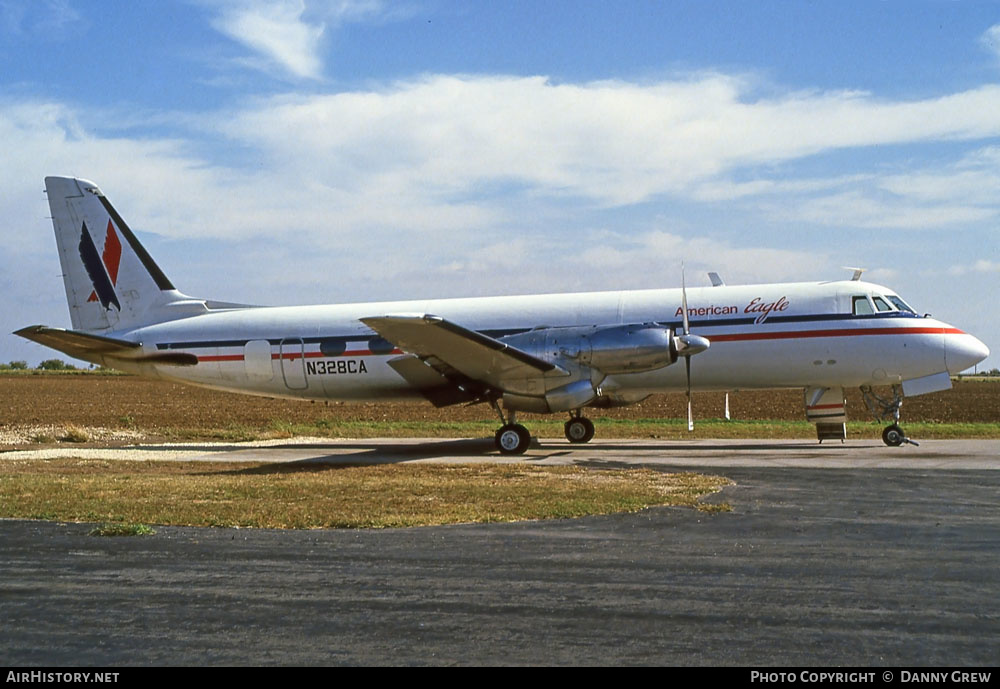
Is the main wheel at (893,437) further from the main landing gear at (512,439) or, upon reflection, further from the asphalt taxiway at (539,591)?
the asphalt taxiway at (539,591)

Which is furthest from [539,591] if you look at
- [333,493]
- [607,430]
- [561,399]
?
[607,430]

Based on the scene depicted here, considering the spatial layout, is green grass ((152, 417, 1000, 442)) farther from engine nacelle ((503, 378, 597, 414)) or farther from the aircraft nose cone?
engine nacelle ((503, 378, 597, 414))

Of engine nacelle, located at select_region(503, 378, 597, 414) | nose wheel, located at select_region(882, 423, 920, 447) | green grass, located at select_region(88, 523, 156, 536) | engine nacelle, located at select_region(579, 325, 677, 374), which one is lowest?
nose wheel, located at select_region(882, 423, 920, 447)

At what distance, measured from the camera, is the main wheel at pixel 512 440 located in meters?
22.2

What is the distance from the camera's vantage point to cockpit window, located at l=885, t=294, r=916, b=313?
2294 cm

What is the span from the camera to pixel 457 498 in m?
14.0

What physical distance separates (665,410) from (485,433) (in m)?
16.1

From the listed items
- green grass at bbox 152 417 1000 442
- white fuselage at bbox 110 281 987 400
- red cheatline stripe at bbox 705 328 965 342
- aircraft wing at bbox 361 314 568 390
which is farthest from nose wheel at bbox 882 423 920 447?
aircraft wing at bbox 361 314 568 390

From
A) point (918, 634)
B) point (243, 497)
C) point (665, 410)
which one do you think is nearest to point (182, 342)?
point (243, 497)

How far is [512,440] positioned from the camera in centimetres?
2234

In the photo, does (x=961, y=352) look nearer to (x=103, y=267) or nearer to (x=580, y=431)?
(x=580, y=431)

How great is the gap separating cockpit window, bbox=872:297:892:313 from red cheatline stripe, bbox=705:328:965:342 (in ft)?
1.90

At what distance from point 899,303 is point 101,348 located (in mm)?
20903
